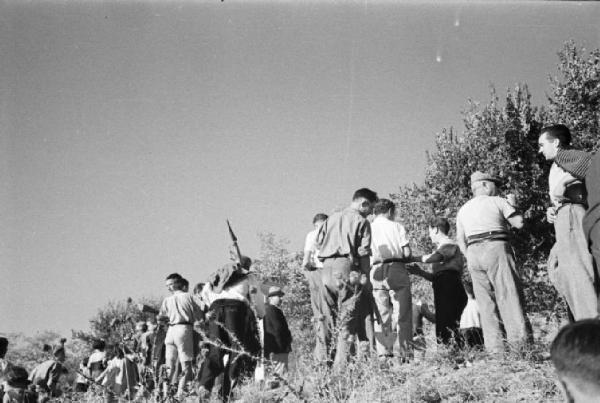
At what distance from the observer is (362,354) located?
15.6ft

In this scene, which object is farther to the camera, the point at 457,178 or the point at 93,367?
the point at 457,178

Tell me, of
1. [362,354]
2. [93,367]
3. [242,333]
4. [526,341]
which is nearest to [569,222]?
[526,341]

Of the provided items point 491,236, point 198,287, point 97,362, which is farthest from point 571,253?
point 97,362

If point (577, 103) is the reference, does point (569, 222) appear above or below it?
below

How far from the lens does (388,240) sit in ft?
22.2

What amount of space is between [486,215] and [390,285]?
1.58 m

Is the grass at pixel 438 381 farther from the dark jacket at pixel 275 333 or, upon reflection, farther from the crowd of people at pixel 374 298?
the dark jacket at pixel 275 333

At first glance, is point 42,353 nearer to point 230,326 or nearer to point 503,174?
point 230,326

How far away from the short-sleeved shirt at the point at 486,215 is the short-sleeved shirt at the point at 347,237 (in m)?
1.11

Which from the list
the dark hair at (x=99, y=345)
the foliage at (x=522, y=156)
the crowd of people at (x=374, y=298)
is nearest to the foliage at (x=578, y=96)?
the foliage at (x=522, y=156)

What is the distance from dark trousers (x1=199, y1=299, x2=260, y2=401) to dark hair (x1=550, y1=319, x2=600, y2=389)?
5428 mm

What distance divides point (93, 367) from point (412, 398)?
7.37m

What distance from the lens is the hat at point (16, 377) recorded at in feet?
21.3

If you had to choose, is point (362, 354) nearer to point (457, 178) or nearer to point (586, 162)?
point (586, 162)
